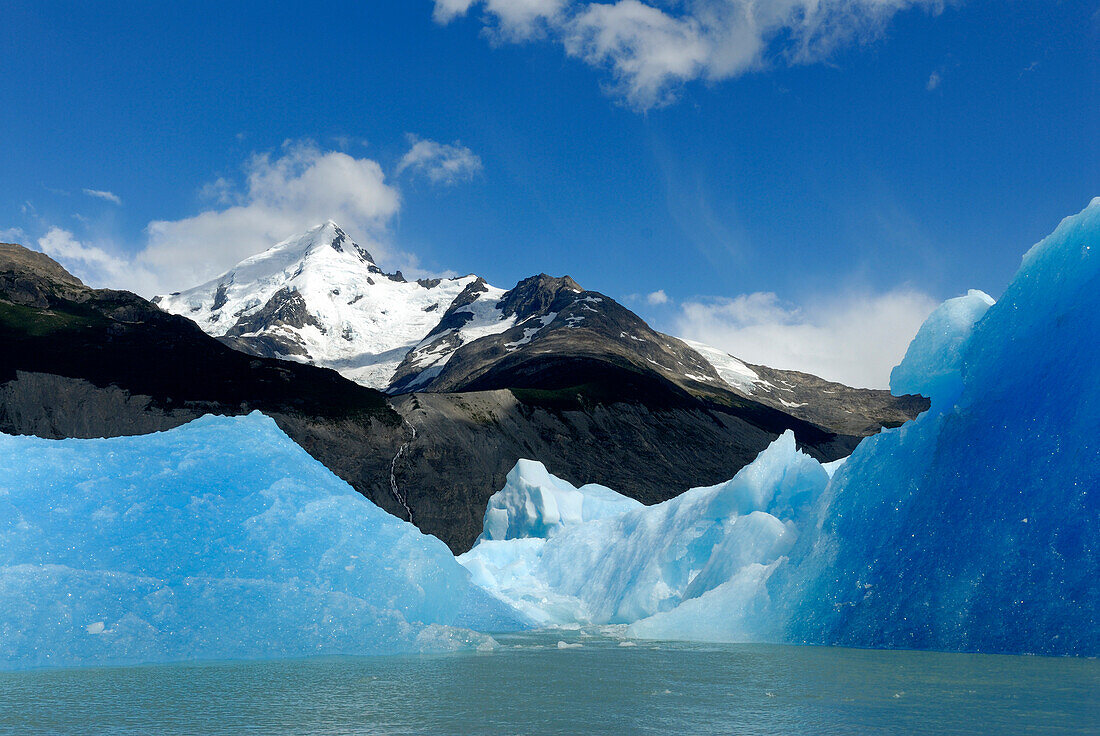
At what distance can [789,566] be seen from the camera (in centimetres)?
1239

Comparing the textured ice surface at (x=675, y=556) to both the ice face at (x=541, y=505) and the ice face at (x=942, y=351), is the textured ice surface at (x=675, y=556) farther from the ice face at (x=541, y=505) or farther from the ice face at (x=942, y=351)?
the ice face at (x=541, y=505)

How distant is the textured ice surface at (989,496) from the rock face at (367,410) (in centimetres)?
4279

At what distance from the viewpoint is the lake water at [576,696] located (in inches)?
215

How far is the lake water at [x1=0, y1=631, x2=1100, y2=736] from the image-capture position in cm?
547

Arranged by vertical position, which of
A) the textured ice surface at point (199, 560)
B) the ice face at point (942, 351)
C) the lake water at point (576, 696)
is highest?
the ice face at point (942, 351)

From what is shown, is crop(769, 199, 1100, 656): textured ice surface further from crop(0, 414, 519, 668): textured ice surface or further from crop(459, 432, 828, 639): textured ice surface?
crop(0, 414, 519, 668): textured ice surface

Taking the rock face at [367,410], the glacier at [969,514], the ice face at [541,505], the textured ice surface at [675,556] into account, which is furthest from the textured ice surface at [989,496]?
the rock face at [367,410]

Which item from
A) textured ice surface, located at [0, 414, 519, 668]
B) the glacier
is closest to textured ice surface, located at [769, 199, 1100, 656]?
the glacier

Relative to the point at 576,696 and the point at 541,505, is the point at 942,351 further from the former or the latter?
the point at 541,505

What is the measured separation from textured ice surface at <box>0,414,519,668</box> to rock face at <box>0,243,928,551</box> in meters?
45.4

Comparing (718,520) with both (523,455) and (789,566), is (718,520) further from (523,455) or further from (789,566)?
(523,455)

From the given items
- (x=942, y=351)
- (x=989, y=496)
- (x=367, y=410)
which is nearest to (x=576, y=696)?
(x=989, y=496)

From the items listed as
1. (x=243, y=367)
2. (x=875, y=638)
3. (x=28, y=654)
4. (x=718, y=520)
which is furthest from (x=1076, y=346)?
(x=243, y=367)

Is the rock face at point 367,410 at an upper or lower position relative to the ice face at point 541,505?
upper
